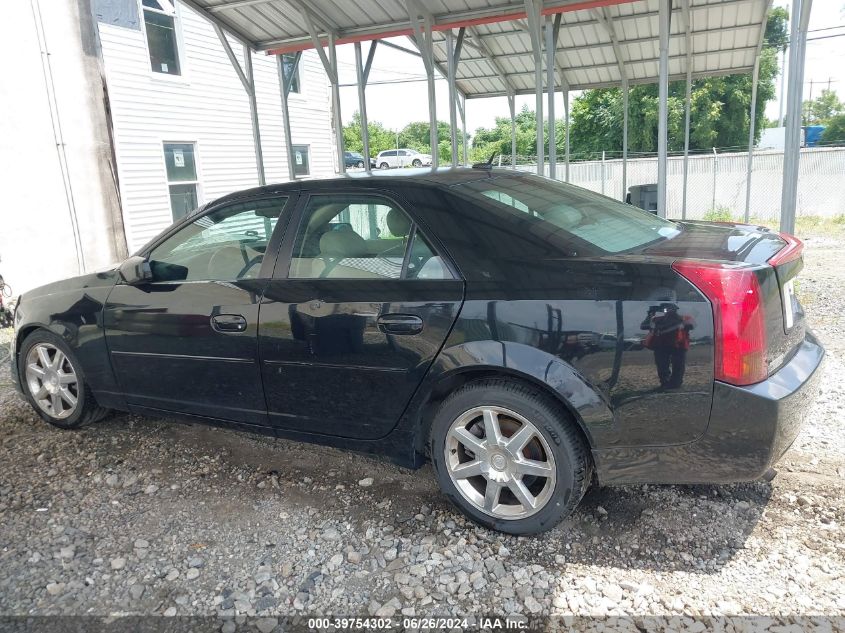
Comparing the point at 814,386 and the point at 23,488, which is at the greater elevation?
the point at 814,386

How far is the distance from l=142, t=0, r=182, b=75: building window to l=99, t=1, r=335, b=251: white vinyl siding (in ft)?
0.48

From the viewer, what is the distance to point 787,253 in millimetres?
2748

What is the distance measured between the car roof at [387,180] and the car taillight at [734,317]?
51.1 inches

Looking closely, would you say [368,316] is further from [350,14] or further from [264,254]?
[350,14]

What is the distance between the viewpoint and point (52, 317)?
4062mm

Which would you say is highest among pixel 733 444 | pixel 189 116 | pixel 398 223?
pixel 189 116

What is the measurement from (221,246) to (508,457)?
1.97 metres

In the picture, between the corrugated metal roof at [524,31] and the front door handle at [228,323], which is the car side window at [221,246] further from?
the corrugated metal roof at [524,31]

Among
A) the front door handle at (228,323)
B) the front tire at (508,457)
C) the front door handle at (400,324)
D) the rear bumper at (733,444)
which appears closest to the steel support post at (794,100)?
the rear bumper at (733,444)

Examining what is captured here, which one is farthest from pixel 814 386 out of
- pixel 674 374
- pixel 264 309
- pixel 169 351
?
pixel 169 351

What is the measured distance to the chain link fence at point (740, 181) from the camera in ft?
56.3

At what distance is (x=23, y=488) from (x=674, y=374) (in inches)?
136

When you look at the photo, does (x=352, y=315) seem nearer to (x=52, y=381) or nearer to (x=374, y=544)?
(x=374, y=544)

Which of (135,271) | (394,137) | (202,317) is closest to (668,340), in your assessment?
(202,317)
